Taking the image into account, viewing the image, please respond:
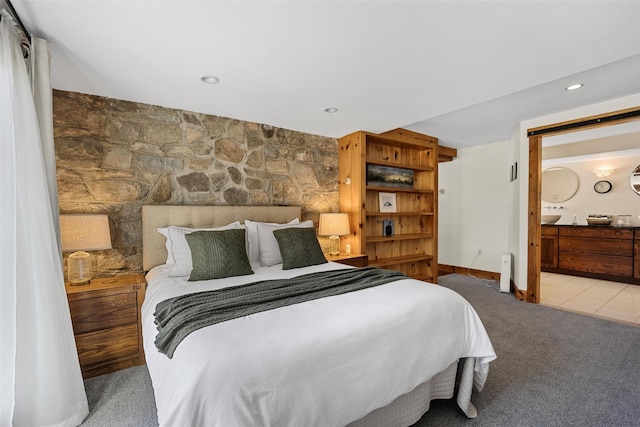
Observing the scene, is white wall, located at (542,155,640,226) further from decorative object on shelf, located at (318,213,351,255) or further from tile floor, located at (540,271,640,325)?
decorative object on shelf, located at (318,213,351,255)

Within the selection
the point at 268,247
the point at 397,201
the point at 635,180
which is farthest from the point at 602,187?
the point at 268,247

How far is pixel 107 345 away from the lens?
86.3 inches

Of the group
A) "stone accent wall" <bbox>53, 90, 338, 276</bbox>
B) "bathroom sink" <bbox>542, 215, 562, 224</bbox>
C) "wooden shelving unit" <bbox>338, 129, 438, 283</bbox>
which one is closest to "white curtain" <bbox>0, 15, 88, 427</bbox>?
"stone accent wall" <bbox>53, 90, 338, 276</bbox>

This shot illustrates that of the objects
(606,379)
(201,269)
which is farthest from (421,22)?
(606,379)

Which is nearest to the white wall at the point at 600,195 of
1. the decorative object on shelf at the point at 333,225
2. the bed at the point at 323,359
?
the decorative object on shelf at the point at 333,225

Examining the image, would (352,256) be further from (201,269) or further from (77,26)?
(77,26)

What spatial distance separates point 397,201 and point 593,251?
3.67 metres

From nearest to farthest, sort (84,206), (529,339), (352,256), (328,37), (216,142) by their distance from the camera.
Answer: (328,37)
(84,206)
(529,339)
(216,142)
(352,256)

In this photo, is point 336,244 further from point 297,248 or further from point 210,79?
point 210,79

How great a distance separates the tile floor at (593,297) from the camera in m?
3.43

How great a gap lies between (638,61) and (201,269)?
3.90 metres

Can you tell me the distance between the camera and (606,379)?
2.10 m

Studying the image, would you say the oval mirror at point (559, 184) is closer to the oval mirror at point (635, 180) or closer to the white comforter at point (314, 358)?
A: the oval mirror at point (635, 180)

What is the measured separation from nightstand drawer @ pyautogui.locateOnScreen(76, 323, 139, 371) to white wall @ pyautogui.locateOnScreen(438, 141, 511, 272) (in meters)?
5.29
